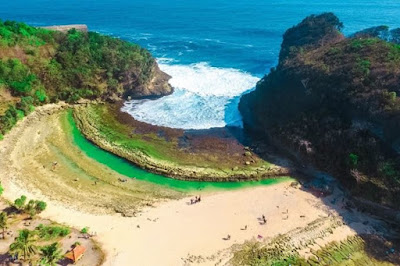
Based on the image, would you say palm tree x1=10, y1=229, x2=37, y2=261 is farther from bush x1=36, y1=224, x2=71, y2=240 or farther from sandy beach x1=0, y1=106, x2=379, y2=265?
sandy beach x1=0, y1=106, x2=379, y2=265

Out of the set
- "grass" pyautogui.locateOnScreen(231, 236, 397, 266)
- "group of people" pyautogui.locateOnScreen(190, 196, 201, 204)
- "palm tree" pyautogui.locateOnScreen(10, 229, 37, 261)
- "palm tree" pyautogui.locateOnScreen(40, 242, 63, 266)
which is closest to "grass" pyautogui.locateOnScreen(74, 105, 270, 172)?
"group of people" pyautogui.locateOnScreen(190, 196, 201, 204)

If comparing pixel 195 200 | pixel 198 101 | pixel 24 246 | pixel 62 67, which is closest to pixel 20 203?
pixel 24 246

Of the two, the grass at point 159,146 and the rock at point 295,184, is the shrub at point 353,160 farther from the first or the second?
the grass at point 159,146

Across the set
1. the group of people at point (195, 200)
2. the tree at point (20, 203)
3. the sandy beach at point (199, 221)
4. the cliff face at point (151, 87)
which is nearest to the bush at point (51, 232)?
the sandy beach at point (199, 221)

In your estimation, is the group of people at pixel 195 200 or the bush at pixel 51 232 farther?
the group of people at pixel 195 200

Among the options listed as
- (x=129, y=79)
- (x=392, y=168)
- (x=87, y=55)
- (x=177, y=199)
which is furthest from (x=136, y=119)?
(x=392, y=168)

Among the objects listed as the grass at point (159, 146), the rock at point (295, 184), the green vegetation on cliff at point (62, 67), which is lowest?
the rock at point (295, 184)
